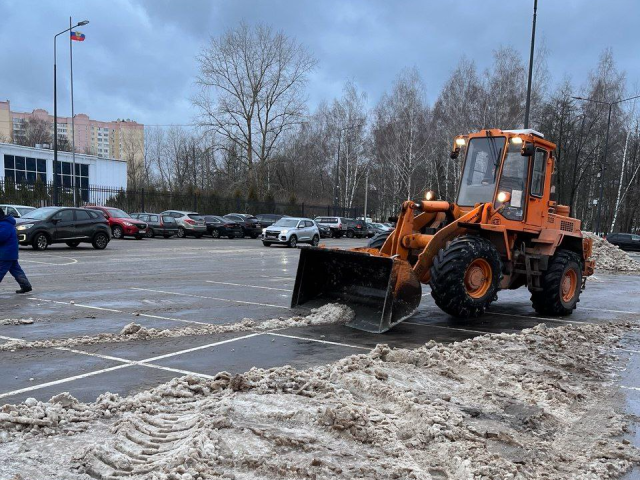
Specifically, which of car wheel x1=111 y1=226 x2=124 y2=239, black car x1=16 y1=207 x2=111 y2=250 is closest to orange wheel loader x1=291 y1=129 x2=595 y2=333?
black car x1=16 y1=207 x2=111 y2=250

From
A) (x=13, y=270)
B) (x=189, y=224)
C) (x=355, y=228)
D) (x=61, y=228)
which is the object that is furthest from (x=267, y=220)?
(x=13, y=270)

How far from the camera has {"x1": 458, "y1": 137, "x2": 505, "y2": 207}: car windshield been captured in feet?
34.0

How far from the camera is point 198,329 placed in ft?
27.0

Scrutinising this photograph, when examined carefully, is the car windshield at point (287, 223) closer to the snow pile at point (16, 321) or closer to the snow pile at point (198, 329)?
the snow pile at point (198, 329)

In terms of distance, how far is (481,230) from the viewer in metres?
9.90

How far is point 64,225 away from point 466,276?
1743cm

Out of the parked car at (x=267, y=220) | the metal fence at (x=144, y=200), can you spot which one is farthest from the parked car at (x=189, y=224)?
the parked car at (x=267, y=220)

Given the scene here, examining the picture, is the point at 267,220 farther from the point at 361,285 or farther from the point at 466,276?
the point at 466,276

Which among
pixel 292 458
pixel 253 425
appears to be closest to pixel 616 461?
pixel 292 458

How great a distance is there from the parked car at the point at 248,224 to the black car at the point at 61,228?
1682 cm

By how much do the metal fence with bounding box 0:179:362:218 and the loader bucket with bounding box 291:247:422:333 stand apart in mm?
29772

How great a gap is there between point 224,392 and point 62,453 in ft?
5.03

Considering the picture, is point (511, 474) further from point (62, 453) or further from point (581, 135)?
point (581, 135)

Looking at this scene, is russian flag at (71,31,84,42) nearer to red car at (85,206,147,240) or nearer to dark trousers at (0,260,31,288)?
red car at (85,206,147,240)
